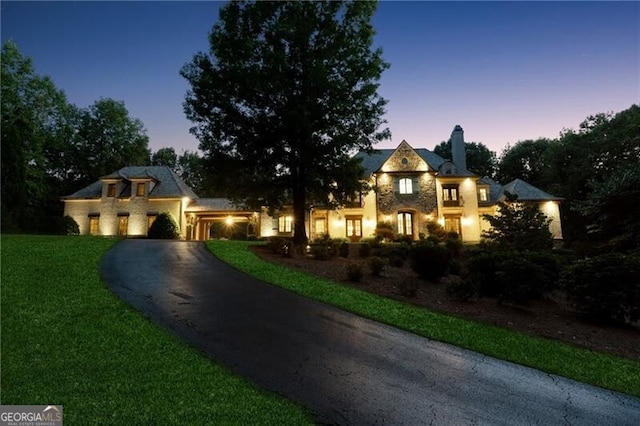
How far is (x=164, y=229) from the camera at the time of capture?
1132 inches

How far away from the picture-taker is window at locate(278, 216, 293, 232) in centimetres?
3178

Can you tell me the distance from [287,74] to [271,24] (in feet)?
10.9

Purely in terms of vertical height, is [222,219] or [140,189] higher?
[140,189]

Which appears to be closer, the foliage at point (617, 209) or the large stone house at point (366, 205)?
the foliage at point (617, 209)

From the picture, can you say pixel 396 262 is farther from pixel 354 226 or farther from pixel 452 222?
pixel 452 222

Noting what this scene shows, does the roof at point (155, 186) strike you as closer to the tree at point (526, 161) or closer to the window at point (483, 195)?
the window at point (483, 195)

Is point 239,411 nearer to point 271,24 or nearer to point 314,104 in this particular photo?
point 314,104

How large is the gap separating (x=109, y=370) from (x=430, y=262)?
11493 millimetres

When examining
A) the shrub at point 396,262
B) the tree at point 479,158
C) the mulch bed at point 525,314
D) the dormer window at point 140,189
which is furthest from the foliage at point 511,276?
the tree at point 479,158

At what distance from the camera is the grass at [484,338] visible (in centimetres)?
664

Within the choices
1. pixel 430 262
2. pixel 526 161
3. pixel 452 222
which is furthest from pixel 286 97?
pixel 526 161

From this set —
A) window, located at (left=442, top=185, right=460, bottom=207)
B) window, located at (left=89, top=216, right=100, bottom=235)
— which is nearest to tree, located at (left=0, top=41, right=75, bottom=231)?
window, located at (left=89, top=216, right=100, bottom=235)

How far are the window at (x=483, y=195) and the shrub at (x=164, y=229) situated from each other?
29733 millimetres

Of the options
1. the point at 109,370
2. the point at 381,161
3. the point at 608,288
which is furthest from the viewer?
the point at 381,161
